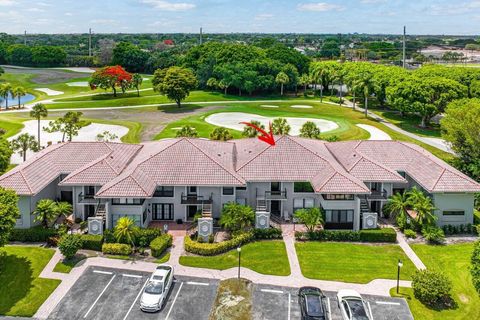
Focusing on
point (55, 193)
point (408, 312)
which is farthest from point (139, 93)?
point (408, 312)

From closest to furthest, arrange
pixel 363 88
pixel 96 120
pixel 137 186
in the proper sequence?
1. pixel 137 186
2. pixel 96 120
3. pixel 363 88

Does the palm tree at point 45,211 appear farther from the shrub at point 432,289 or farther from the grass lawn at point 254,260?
the shrub at point 432,289

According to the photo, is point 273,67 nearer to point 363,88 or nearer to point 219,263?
point 363,88

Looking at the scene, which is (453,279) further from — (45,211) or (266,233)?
(45,211)

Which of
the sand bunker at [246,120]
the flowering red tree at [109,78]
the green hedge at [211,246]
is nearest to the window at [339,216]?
the green hedge at [211,246]

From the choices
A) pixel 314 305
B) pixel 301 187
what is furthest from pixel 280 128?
pixel 314 305

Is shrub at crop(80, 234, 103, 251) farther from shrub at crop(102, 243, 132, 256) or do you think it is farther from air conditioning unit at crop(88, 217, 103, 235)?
air conditioning unit at crop(88, 217, 103, 235)
